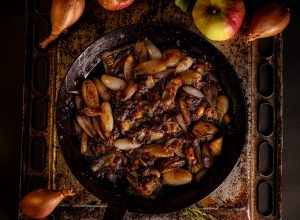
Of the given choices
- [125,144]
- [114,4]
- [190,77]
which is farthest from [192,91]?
[114,4]

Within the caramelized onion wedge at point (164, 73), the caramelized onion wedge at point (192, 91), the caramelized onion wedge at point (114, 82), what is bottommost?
the caramelized onion wedge at point (192, 91)

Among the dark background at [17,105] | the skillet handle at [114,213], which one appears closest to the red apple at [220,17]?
the dark background at [17,105]

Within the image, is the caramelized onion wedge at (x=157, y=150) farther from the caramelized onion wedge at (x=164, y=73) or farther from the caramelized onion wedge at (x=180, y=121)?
the caramelized onion wedge at (x=164, y=73)

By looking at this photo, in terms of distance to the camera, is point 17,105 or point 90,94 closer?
point 90,94

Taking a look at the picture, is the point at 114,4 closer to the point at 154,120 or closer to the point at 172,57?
the point at 172,57

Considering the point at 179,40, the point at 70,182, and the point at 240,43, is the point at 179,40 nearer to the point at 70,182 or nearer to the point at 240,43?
the point at 240,43

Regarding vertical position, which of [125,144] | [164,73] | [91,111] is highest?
[164,73]
